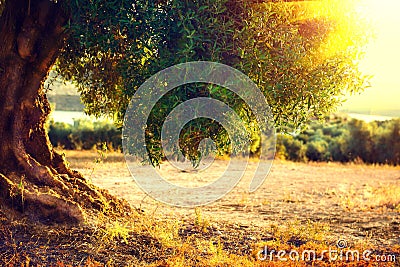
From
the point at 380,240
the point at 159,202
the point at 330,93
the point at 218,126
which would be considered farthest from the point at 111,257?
the point at 159,202

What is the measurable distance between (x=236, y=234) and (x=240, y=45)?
4.32 meters

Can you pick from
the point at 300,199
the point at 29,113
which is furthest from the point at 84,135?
the point at 29,113

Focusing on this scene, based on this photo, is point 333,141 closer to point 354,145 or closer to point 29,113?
point 354,145

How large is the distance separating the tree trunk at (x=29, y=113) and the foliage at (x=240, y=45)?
1.23 m

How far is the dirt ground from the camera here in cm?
1288

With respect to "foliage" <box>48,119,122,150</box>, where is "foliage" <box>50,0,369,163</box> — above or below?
above

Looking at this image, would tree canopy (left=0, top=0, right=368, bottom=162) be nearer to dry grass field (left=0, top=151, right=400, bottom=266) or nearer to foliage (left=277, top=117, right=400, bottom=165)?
dry grass field (left=0, top=151, right=400, bottom=266)

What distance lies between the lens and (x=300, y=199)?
17.2m

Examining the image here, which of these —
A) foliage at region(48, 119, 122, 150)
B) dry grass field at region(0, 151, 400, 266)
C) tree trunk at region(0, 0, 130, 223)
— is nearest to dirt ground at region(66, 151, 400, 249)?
dry grass field at region(0, 151, 400, 266)

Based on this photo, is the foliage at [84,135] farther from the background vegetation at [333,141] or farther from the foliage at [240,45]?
the foliage at [240,45]

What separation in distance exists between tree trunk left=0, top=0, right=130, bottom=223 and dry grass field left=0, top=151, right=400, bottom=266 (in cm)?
58

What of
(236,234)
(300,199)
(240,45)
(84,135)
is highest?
(240,45)

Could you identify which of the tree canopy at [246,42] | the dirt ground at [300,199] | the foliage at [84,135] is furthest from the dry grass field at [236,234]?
the foliage at [84,135]

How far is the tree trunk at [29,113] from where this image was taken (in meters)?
10.6
